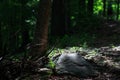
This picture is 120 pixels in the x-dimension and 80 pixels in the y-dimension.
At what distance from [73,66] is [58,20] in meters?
8.99

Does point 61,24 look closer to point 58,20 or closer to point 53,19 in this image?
point 58,20

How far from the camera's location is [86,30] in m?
18.2

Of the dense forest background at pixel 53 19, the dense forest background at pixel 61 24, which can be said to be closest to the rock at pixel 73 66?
the dense forest background at pixel 61 24

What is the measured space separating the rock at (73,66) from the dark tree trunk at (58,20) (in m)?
8.42

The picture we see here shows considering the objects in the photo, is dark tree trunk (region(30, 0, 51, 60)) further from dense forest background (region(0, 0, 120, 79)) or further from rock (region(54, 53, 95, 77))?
dense forest background (region(0, 0, 120, 79))

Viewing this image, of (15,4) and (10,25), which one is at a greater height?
(15,4)

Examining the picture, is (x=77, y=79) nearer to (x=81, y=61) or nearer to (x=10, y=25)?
(x=81, y=61)

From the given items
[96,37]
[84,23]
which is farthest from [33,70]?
[84,23]

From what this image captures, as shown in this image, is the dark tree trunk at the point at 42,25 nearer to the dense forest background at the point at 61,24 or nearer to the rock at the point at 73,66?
the rock at the point at 73,66

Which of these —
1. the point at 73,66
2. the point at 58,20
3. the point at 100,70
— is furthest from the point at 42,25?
the point at 58,20

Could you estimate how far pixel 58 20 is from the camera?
1642 cm

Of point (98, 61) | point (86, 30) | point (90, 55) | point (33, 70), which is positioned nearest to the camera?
point (33, 70)

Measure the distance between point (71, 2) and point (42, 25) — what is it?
11854mm

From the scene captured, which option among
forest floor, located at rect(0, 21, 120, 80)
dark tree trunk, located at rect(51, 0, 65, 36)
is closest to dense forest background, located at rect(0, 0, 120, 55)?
dark tree trunk, located at rect(51, 0, 65, 36)
